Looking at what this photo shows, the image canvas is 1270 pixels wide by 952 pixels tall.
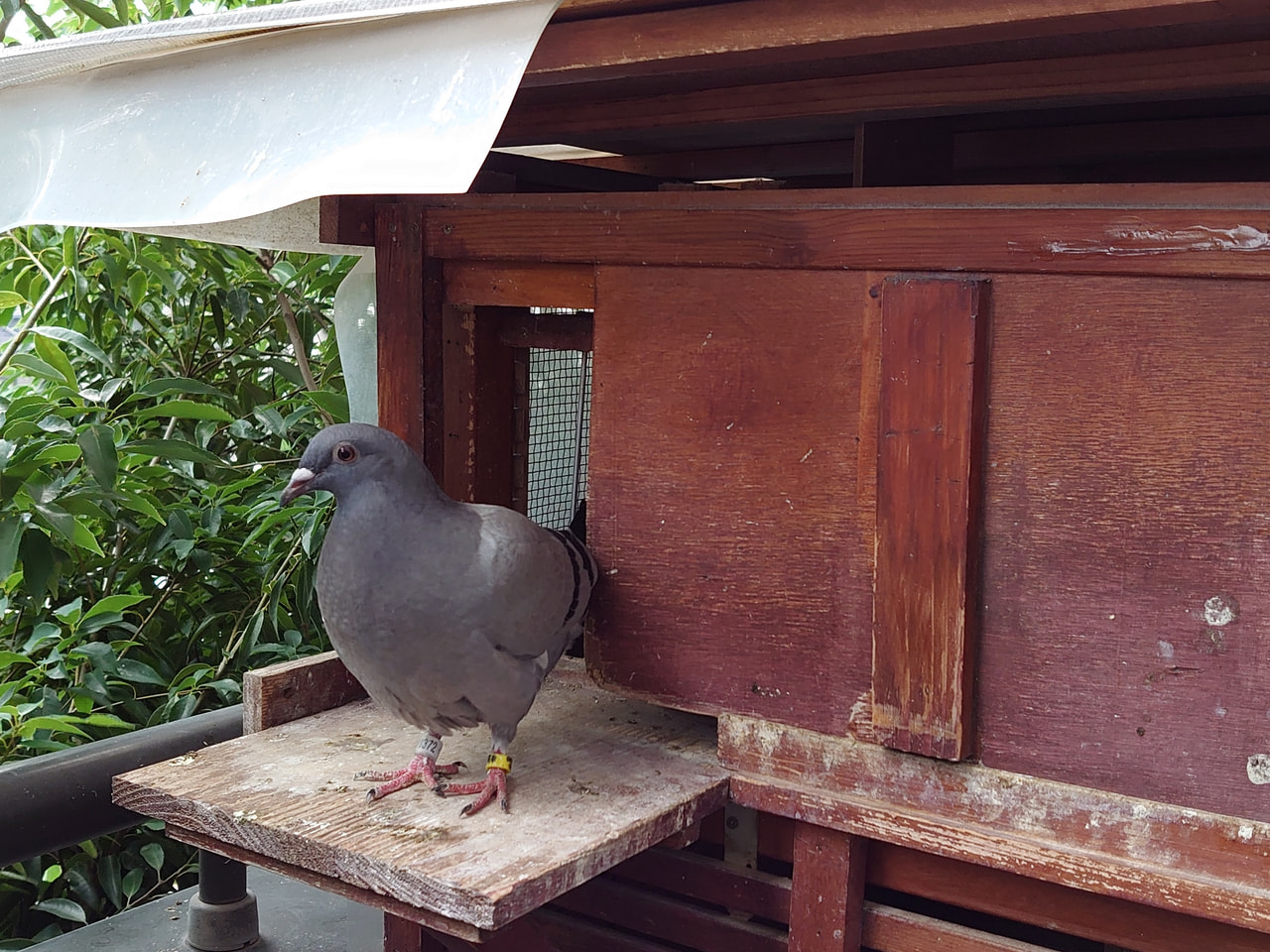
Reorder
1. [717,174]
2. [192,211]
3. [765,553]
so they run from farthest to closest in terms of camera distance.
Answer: [717,174] → [765,553] → [192,211]

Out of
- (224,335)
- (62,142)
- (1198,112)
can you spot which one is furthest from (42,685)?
(1198,112)

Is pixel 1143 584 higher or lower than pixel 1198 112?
lower

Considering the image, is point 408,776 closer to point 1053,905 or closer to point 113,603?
point 1053,905

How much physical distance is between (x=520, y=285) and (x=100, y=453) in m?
0.90

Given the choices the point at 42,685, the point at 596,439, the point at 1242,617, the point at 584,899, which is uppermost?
the point at 596,439

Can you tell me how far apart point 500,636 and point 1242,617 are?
92 cm

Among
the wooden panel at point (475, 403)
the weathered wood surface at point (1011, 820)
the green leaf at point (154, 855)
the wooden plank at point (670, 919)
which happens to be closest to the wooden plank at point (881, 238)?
the wooden panel at point (475, 403)

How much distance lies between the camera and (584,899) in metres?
2.19

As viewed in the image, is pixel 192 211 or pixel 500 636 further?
pixel 500 636

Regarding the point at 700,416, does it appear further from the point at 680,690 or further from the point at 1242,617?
the point at 1242,617

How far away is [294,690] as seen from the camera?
82.7 inches

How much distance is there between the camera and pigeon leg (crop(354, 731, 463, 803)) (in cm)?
176

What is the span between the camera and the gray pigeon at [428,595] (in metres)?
1.69

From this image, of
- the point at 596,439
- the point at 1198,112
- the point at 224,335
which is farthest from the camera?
the point at 224,335
